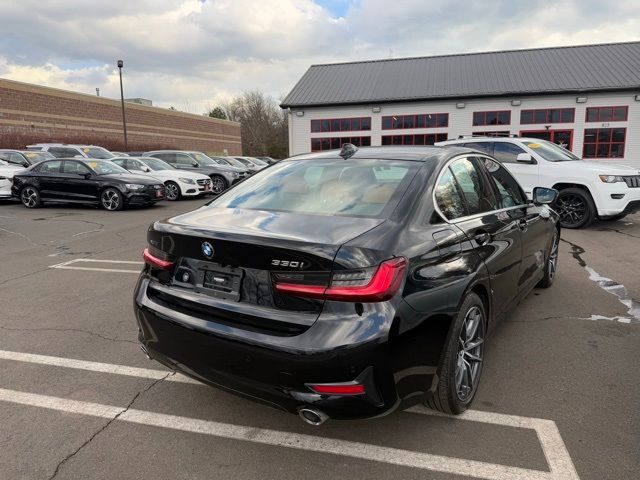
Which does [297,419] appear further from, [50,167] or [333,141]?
[333,141]

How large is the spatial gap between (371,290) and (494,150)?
8897mm

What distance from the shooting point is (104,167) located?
13.3 m

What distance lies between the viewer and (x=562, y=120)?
25.4m

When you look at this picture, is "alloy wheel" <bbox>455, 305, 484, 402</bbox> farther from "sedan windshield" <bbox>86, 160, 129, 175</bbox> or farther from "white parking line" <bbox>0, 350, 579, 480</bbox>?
"sedan windshield" <bbox>86, 160, 129, 175</bbox>

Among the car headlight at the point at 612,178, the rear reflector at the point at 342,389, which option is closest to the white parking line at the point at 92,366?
the rear reflector at the point at 342,389

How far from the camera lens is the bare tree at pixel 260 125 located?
70.7 meters

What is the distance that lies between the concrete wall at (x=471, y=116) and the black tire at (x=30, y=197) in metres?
17.4

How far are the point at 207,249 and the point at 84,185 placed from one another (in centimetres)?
1206

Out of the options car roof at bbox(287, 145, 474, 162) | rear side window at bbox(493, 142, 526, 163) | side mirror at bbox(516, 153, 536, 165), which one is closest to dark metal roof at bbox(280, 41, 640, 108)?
rear side window at bbox(493, 142, 526, 163)

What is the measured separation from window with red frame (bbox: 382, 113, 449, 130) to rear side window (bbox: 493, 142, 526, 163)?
18.3 metres

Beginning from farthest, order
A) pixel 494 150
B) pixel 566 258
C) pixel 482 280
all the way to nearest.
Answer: pixel 494 150 → pixel 566 258 → pixel 482 280

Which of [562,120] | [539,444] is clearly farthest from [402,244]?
[562,120]

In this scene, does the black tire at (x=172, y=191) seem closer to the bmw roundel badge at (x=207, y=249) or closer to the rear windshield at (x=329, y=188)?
the rear windshield at (x=329, y=188)

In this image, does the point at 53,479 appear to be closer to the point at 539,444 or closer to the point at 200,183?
the point at 539,444
